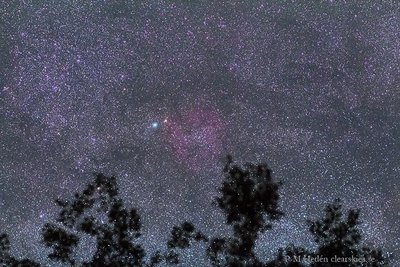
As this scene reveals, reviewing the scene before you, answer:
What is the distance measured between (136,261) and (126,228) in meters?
1.46

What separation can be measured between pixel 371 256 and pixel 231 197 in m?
6.24

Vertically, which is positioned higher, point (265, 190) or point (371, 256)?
point (265, 190)

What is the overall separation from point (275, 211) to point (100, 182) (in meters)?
7.58

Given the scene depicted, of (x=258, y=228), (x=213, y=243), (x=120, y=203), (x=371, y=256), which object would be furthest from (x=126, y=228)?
(x=371, y=256)

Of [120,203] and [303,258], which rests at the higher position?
[120,203]

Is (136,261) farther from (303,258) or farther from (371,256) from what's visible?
(371,256)

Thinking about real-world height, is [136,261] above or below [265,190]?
below

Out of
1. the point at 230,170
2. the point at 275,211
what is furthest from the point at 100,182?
the point at 275,211

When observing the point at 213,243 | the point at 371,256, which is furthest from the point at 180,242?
the point at 371,256

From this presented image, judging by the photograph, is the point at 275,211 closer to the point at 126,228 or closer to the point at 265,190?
the point at 265,190

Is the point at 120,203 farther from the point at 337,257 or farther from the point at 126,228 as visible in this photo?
the point at 337,257

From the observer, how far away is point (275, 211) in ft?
97.2

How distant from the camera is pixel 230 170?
1168 inches

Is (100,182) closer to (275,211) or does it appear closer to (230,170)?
(230,170)
